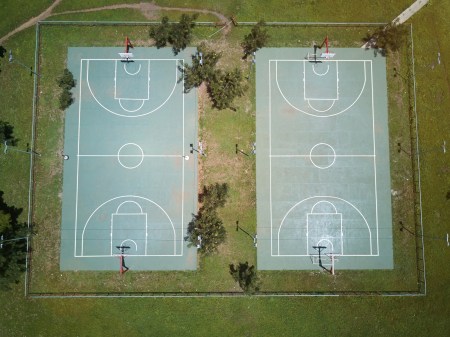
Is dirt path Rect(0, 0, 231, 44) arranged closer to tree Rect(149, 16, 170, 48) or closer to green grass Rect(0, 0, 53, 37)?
green grass Rect(0, 0, 53, 37)

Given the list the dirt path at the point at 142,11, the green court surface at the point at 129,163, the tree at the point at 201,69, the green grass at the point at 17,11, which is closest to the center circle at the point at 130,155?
the green court surface at the point at 129,163

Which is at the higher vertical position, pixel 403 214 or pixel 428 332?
pixel 403 214

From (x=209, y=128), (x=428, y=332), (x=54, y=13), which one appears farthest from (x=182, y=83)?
(x=428, y=332)

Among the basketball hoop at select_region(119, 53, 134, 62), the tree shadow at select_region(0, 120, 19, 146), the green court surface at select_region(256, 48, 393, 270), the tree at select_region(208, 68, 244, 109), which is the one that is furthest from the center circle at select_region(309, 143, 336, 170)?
the tree shadow at select_region(0, 120, 19, 146)

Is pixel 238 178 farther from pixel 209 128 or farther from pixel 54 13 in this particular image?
pixel 54 13

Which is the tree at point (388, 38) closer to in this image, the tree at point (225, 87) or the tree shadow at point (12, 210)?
the tree at point (225, 87)

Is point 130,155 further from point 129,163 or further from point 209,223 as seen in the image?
point 209,223

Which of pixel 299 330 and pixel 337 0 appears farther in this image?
pixel 337 0
